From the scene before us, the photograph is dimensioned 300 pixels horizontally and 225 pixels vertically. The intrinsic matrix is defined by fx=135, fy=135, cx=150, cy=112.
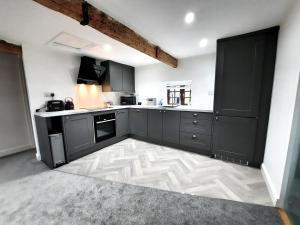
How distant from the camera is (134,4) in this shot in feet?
4.70

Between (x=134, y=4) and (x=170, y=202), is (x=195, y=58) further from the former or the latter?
(x=170, y=202)

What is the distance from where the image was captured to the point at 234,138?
240 cm

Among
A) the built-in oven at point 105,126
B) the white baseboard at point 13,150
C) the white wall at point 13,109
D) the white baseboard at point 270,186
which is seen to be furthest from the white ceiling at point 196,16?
the white baseboard at point 13,150

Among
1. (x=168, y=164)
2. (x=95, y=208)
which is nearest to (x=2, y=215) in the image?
(x=95, y=208)

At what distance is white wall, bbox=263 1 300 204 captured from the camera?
1.41 metres

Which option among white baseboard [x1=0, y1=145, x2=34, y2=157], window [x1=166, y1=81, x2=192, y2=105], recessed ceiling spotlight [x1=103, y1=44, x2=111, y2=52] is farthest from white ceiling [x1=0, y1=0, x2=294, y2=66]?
white baseboard [x1=0, y1=145, x2=34, y2=157]

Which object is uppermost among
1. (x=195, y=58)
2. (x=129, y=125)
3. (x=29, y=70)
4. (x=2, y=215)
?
(x=195, y=58)

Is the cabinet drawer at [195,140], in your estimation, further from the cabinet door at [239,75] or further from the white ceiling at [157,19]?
the white ceiling at [157,19]

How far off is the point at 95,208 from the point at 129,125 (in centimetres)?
247

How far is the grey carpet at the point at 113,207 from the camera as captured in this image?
4.44 feet

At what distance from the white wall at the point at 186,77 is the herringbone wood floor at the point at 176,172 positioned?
50.9 inches

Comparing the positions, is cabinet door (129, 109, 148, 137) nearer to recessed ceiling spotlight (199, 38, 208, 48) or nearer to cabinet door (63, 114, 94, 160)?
cabinet door (63, 114, 94, 160)

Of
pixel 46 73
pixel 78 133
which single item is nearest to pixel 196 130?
pixel 78 133

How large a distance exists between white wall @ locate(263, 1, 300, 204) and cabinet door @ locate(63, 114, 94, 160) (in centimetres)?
308
